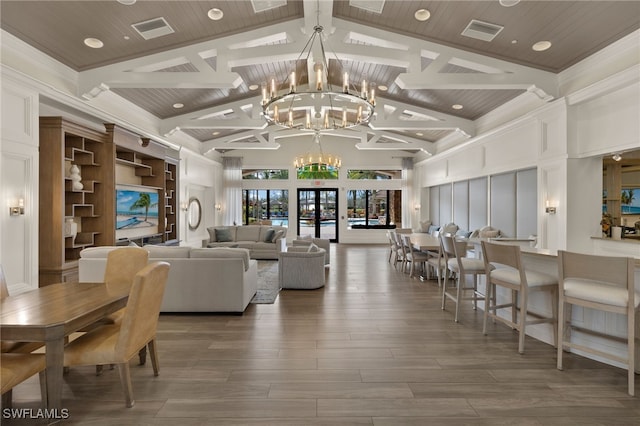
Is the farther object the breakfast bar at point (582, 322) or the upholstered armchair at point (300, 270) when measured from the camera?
the upholstered armchair at point (300, 270)

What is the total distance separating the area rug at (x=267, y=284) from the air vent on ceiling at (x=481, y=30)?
4798 mm

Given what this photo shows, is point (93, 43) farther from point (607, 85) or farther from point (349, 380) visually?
point (607, 85)

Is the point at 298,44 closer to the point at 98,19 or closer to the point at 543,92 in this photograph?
the point at 98,19

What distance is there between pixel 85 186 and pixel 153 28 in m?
2.90

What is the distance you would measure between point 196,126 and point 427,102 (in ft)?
18.4

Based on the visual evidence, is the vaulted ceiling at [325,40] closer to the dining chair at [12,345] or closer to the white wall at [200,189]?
the white wall at [200,189]

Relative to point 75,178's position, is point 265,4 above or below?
above

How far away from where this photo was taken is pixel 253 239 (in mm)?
9750

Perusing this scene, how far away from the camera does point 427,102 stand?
8234 mm

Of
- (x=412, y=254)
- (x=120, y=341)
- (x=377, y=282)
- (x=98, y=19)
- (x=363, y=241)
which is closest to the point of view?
(x=120, y=341)

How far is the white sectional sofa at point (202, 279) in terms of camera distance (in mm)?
4449

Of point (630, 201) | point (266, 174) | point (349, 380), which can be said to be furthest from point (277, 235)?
point (630, 201)

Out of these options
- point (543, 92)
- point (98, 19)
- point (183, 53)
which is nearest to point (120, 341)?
point (98, 19)

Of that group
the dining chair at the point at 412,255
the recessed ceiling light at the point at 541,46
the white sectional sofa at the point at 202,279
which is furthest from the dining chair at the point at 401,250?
the recessed ceiling light at the point at 541,46
